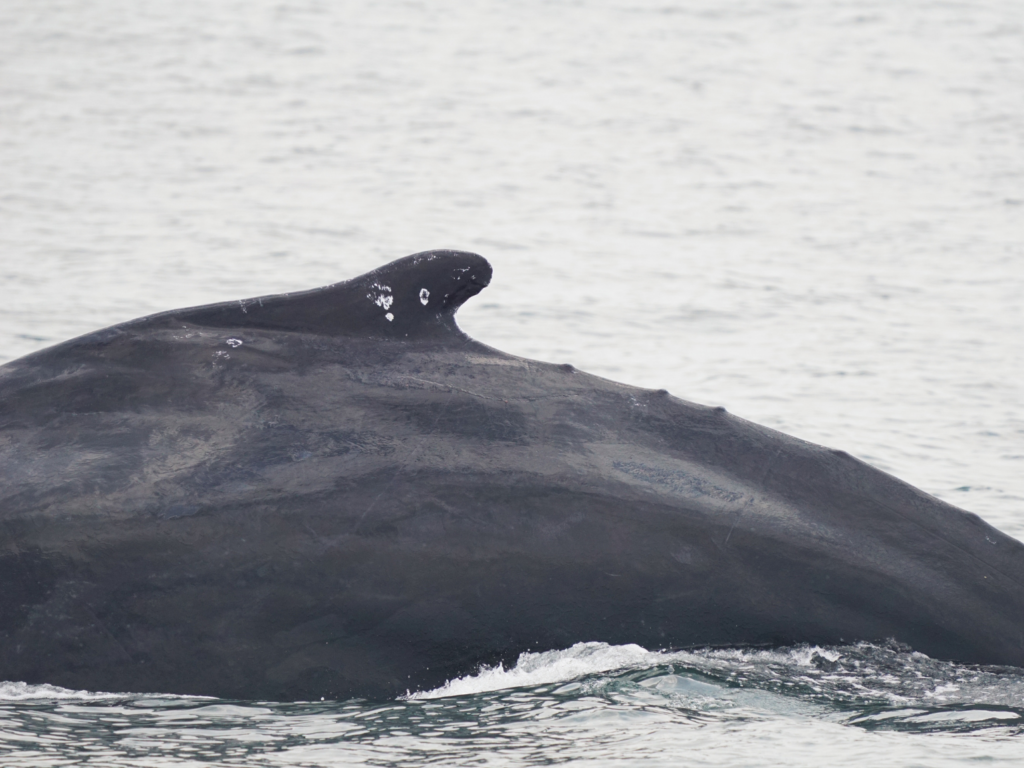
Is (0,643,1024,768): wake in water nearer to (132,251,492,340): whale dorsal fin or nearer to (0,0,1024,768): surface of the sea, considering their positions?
(0,0,1024,768): surface of the sea

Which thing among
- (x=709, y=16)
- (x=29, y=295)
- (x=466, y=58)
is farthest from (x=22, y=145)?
(x=709, y=16)

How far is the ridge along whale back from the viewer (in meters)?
7.34

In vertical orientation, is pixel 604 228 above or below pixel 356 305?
above

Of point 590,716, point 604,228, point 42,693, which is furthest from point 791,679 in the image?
point 604,228

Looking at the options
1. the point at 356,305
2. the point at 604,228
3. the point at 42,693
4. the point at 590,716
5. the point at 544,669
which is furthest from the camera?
the point at 604,228

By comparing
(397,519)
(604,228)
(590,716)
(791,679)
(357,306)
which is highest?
(604,228)

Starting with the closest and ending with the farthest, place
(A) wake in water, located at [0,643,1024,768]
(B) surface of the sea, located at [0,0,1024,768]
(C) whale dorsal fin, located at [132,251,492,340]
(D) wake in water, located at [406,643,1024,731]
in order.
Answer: (A) wake in water, located at [0,643,1024,768], (B) surface of the sea, located at [0,0,1024,768], (D) wake in water, located at [406,643,1024,731], (C) whale dorsal fin, located at [132,251,492,340]

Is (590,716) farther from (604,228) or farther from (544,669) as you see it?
(604,228)

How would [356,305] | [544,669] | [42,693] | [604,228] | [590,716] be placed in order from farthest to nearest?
[604,228]
[356,305]
[544,669]
[590,716]
[42,693]

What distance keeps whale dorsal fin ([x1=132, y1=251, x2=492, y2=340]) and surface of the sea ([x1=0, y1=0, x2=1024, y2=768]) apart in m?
1.81

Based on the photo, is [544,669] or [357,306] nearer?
[544,669]

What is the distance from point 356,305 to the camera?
7.36 meters

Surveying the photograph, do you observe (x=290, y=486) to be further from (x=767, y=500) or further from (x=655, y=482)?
(x=767, y=500)

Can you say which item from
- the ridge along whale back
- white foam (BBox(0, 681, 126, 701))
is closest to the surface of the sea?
white foam (BBox(0, 681, 126, 701))
